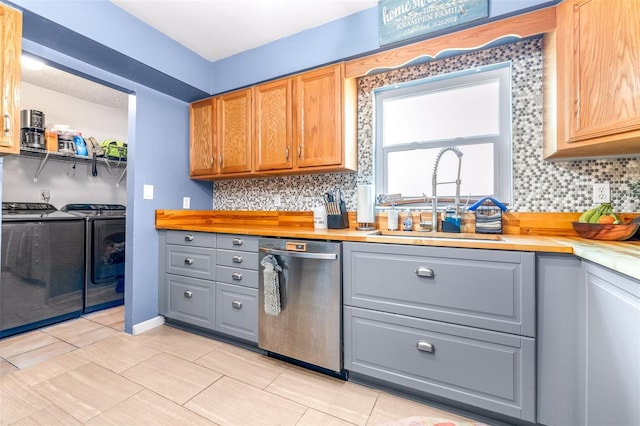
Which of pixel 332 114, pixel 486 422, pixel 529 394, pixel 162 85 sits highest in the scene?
pixel 162 85

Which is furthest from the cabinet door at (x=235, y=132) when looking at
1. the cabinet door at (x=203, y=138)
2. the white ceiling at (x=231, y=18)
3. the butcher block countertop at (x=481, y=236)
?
the butcher block countertop at (x=481, y=236)

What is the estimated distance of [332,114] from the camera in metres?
2.19

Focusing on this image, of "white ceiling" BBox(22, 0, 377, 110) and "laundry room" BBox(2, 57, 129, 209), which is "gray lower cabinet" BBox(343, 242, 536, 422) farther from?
"laundry room" BBox(2, 57, 129, 209)

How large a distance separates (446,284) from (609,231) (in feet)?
2.80

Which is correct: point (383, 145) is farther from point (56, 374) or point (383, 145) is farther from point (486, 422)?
point (56, 374)

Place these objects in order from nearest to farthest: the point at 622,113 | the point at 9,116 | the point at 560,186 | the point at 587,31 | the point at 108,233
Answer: the point at 622,113 → the point at 587,31 → the point at 9,116 → the point at 560,186 → the point at 108,233

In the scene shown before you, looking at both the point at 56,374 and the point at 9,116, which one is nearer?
the point at 9,116

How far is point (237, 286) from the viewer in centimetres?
211

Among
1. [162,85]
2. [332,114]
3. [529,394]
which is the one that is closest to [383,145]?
[332,114]

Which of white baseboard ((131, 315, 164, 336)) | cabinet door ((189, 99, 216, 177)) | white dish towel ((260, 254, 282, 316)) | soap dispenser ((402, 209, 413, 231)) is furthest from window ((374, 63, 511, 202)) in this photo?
white baseboard ((131, 315, 164, 336))

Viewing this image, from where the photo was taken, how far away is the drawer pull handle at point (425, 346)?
1.46 metres

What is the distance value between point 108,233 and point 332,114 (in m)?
2.65

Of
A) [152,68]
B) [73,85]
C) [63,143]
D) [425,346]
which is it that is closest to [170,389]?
[425,346]

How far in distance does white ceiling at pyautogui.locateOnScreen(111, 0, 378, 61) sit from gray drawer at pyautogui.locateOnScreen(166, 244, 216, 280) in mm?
1777
